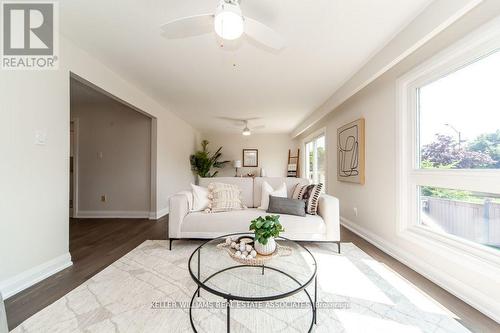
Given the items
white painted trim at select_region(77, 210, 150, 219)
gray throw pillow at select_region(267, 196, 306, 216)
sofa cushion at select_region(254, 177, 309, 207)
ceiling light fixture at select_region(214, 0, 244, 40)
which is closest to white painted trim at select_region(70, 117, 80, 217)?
white painted trim at select_region(77, 210, 150, 219)

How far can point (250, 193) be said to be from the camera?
3172 mm

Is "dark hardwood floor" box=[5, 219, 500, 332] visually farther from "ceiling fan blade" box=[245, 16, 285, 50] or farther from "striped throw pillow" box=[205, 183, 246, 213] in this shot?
"ceiling fan blade" box=[245, 16, 285, 50]

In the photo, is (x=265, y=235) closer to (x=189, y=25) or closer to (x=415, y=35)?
(x=189, y=25)

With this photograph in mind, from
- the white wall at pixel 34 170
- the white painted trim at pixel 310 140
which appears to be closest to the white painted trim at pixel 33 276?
the white wall at pixel 34 170

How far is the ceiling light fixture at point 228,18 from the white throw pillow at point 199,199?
1950mm

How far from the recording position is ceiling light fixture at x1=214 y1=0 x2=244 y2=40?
1.26 m

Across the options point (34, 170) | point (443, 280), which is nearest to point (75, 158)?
point (34, 170)

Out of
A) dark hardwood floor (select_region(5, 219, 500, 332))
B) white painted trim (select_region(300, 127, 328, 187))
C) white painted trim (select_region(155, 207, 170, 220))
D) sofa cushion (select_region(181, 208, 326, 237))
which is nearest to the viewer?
dark hardwood floor (select_region(5, 219, 500, 332))

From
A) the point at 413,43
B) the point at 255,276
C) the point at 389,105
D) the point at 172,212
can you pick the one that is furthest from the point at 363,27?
the point at 172,212

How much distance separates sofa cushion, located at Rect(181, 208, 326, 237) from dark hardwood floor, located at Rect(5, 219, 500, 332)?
0.72m

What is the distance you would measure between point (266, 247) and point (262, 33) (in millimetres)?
1517

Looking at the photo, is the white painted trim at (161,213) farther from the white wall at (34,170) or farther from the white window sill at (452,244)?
the white window sill at (452,244)

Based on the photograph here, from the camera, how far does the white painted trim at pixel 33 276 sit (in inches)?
65.4

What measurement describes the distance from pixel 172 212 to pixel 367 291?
6.83ft
